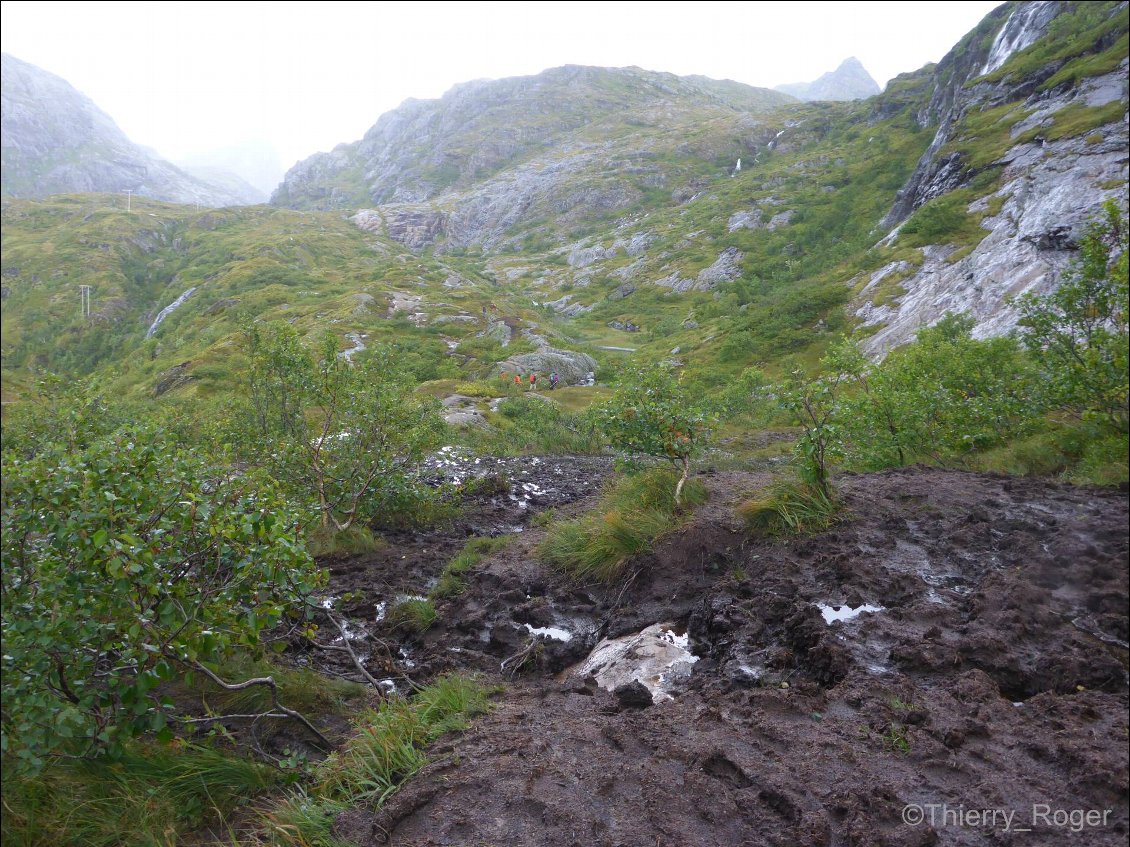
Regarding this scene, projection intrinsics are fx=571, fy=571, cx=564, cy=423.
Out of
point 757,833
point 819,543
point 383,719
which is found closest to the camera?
point 757,833

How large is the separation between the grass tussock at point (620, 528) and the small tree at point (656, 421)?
0.37 metres

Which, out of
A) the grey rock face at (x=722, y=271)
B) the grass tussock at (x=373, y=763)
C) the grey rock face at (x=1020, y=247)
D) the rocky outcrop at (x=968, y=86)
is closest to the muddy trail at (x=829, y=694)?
the grass tussock at (x=373, y=763)

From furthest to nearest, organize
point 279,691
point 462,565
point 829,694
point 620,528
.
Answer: point 462,565, point 620,528, point 279,691, point 829,694

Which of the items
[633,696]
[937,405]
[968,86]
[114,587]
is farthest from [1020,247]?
[968,86]

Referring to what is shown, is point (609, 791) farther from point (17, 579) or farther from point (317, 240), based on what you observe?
point (317, 240)

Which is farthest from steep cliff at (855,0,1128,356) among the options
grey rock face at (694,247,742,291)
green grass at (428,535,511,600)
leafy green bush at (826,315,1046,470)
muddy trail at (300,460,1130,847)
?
green grass at (428,535,511,600)

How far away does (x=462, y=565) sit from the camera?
10766 millimetres

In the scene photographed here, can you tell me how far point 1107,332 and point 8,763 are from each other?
9.98 m

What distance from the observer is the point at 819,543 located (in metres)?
7.65

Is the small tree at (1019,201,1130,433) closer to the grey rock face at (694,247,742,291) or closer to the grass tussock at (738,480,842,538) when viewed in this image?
the grass tussock at (738,480,842,538)

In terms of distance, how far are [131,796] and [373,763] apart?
185 cm

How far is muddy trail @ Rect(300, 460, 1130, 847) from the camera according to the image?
12.6 feet

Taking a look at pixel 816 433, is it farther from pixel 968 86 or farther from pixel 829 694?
pixel 968 86

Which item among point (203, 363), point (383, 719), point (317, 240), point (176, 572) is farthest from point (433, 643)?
point (317, 240)
